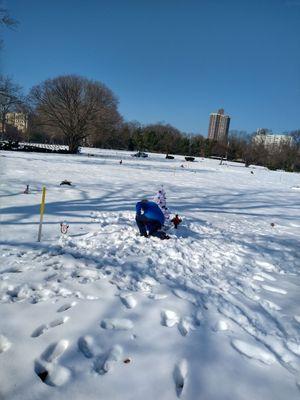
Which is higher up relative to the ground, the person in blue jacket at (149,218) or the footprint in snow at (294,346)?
the person in blue jacket at (149,218)

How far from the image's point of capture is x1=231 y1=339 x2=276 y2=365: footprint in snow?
3266 mm

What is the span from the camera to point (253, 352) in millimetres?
3355

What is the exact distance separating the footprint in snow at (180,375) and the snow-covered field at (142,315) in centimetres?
1

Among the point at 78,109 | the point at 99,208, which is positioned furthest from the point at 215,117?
the point at 99,208

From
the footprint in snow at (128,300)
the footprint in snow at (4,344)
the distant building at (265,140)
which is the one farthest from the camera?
the distant building at (265,140)

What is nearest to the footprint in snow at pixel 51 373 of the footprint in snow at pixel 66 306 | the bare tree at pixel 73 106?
the footprint in snow at pixel 66 306

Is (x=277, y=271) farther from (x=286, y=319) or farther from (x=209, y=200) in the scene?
(x=209, y=200)

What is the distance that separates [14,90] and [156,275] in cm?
2398

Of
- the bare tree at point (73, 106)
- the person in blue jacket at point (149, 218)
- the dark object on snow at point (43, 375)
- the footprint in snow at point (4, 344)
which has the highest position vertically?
the bare tree at point (73, 106)

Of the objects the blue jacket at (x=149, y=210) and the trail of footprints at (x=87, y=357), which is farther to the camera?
the blue jacket at (x=149, y=210)

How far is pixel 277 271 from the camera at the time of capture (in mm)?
6199

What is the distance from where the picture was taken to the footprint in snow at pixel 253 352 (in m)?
3.27

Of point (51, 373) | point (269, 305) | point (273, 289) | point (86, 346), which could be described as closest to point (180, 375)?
point (86, 346)

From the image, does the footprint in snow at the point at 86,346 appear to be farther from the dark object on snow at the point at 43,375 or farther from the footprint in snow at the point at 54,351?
the dark object on snow at the point at 43,375
